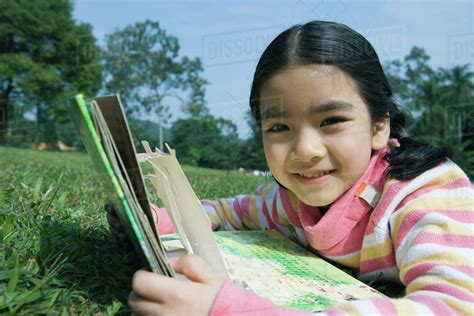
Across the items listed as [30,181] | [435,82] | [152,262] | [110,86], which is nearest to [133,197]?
[152,262]

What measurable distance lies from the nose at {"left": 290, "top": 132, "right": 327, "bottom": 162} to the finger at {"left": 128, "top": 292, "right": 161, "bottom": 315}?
1.60 feet

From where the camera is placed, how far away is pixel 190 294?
0.77m

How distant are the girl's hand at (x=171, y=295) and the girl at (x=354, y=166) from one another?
381 millimetres

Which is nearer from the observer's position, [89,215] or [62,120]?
[89,215]

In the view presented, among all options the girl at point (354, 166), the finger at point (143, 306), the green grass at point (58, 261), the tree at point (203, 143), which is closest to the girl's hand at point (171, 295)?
the finger at point (143, 306)

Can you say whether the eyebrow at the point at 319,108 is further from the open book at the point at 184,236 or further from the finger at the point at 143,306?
the finger at the point at 143,306

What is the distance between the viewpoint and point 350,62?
3.93 feet

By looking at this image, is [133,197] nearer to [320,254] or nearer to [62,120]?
[320,254]

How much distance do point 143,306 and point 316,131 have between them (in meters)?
0.54

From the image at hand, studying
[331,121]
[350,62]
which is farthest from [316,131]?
[350,62]

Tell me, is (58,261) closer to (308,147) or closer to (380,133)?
(308,147)

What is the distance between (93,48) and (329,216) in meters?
21.8

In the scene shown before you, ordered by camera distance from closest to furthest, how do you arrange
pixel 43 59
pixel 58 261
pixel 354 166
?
pixel 58 261 < pixel 354 166 < pixel 43 59

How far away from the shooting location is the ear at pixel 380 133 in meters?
1.25
